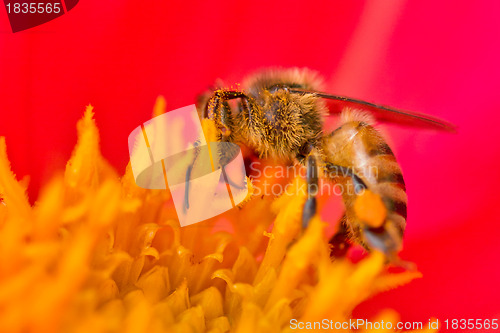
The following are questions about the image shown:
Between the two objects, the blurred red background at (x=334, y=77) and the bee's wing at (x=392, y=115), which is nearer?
the bee's wing at (x=392, y=115)

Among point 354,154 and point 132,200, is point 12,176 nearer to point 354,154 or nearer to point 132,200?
point 132,200

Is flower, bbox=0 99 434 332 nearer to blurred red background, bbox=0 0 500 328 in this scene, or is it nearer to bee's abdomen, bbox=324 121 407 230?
bee's abdomen, bbox=324 121 407 230

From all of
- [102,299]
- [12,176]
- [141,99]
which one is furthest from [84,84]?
[102,299]

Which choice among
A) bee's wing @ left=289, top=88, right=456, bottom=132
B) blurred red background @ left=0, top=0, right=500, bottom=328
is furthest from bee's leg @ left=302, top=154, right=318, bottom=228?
blurred red background @ left=0, top=0, right=500, bottom=328

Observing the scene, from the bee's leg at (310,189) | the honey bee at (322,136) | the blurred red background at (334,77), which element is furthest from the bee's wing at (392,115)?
the blurred red background at (334,77)

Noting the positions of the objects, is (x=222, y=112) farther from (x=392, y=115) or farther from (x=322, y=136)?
(x=392, y=115)

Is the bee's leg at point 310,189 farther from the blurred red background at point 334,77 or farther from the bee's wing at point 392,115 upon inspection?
the blurred red background at point 334,77

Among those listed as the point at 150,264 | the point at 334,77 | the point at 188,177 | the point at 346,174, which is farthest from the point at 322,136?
the point at 334,77
